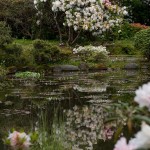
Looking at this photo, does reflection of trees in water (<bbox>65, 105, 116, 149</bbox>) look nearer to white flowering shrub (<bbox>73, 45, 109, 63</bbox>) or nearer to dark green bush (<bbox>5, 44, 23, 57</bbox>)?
dark green bush (<bbox>5, 44, 23, 57</bbox>)

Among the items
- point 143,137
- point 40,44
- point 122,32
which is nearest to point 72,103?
point 40,44

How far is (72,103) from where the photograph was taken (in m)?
12.3

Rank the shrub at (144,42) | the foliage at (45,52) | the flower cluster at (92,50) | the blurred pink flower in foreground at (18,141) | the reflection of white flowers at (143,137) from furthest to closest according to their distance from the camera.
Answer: the shrub at (144,42) < the flower cluster at (92,50) < the foliage at (45,52) < the blurred pink flower in foreground at (18,141) < the reflection of white flowers at (143,137)

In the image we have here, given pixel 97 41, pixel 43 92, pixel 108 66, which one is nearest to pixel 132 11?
pixel 97 41

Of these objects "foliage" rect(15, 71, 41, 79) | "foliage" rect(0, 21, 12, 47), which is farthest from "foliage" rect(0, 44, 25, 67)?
"foliage" rect(15, 71, 41, 79)

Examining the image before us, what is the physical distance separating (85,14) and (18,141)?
1886 cm

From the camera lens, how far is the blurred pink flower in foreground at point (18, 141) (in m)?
4.22

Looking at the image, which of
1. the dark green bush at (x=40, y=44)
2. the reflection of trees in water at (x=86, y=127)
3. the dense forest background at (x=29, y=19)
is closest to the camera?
the reflection of trees in water at (x=86, y=127)

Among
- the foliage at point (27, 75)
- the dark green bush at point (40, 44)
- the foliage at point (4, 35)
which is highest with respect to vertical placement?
the foliage at point (4, 35)

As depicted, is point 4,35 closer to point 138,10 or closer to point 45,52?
point 45,52

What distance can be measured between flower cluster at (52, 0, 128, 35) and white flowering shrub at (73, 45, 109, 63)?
2321 millimetres

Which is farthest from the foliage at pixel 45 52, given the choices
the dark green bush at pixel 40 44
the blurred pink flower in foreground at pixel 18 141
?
the blurred pink flower in foreground at pixel 18 141

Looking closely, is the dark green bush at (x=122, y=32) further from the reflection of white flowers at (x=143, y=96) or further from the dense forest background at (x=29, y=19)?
the reflection of white flowers at (x=143, y=96)

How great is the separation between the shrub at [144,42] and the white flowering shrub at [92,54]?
1549 millimetres
